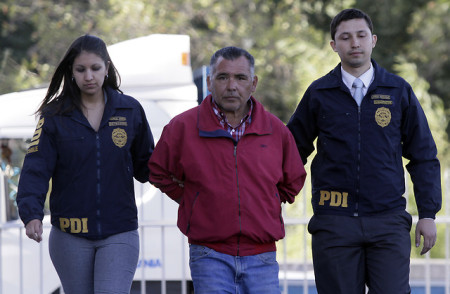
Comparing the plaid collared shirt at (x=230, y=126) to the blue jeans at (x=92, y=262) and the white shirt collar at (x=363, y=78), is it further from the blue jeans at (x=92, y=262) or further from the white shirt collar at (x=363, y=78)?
the blue jeans at (x=92, y=262)

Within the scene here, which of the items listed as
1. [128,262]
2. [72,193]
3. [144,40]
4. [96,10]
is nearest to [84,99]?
[72,193]

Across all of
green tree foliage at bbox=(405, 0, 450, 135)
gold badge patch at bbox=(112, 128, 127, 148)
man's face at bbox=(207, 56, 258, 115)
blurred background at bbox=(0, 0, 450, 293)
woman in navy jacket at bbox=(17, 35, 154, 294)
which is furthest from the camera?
green tree foliage at bbox=(405, 0, 450, 135)

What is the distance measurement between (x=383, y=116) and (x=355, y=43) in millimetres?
398

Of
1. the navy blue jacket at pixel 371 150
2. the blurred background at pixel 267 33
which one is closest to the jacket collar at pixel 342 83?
the navy blue jacket at pixel 371 150

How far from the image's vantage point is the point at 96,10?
16016 mm

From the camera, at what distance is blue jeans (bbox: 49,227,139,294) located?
367 cm

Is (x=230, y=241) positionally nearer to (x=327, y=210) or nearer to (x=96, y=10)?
(x=327, y=210)

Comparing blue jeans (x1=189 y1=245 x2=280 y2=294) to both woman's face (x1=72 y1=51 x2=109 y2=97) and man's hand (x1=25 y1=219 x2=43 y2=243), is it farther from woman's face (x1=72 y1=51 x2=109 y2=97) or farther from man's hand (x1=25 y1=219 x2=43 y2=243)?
woman's face (x1=72 y1=51 x2=109 y2=97)

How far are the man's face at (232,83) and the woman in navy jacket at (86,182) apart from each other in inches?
22.1

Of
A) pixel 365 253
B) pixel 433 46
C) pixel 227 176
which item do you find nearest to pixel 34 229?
pixel 227 176

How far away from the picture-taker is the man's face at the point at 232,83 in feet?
11.8

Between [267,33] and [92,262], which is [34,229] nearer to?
[92,262]

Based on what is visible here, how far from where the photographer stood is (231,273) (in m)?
3.50

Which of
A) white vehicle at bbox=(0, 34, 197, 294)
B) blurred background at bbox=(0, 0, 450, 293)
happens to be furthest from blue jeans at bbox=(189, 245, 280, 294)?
blurred background at bbox=(0, 0, 450, 293)
